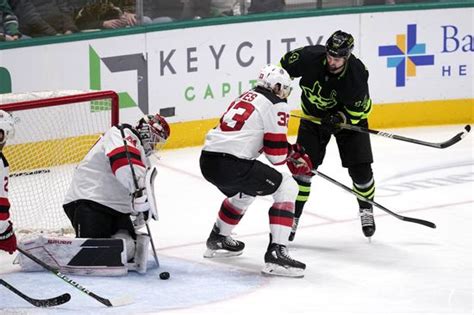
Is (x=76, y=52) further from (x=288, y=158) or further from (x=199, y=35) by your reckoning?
(x=288, y=158)

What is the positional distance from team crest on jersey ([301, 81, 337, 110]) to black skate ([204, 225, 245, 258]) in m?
0.84

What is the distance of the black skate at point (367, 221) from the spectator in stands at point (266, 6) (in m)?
2.76

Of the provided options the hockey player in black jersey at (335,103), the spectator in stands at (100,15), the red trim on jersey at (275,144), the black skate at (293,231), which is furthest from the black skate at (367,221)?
the spectator in stands at (100,15)

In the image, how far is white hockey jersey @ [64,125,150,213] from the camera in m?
5.32

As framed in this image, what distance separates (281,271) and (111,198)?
85 centimetres

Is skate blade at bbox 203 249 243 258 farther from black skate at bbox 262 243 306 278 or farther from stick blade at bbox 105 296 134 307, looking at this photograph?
stick blade at bbox 105 296 134 307

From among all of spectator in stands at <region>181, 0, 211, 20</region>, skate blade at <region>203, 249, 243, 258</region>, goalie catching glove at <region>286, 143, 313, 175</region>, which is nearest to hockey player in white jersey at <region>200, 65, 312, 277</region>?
goalie catching glove at <region>286, 143, 313, 175</region>

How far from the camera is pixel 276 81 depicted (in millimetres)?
5492

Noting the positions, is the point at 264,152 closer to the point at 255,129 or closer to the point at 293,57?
the point at 255,129

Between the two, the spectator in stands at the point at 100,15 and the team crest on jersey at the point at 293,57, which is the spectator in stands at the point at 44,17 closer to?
the spectator in stands at the point at 100,15

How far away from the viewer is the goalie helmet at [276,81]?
5.50m

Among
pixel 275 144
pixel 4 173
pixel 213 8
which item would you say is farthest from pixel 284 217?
pixel 213 8

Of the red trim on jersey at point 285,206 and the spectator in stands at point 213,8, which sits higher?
the spectator in stands at point 213,8

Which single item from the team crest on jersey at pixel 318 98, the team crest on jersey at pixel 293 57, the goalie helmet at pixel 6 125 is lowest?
the team crest on jersey at pixel 318 98
